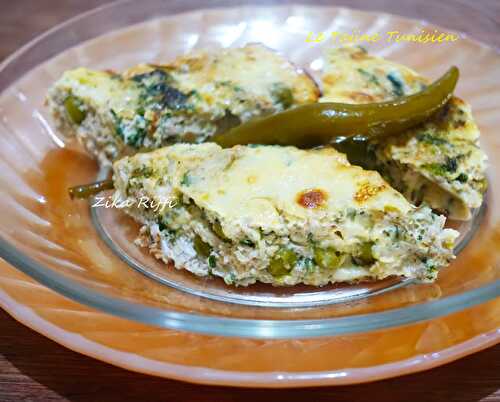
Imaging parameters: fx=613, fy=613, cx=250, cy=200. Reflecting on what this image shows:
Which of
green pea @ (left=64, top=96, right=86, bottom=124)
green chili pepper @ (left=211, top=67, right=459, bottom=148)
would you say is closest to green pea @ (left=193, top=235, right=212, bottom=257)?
green chili pepper @ (left=211, top=67, right=459, bottom=148)

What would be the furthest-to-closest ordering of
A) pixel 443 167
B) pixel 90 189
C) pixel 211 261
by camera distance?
pixel 90 189, pixel 443 167, pixel 211 261

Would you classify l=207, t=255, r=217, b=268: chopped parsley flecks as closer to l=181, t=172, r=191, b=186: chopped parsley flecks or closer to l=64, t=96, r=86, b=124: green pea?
l=181, t=172, r=191, b=186: chopped parsley flecks

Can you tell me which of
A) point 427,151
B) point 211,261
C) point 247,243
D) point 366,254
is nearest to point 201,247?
point 211,261

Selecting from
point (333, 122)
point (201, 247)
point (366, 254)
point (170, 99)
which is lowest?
point (366, 254)

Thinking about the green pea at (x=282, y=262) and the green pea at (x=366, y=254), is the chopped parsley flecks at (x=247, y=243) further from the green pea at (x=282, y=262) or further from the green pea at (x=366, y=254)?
the green pea at (x=366, y=254)

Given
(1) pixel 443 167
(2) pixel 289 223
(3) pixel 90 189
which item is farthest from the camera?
(3) pixel 90 189

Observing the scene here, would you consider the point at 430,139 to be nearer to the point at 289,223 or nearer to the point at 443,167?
the point at 443,167
